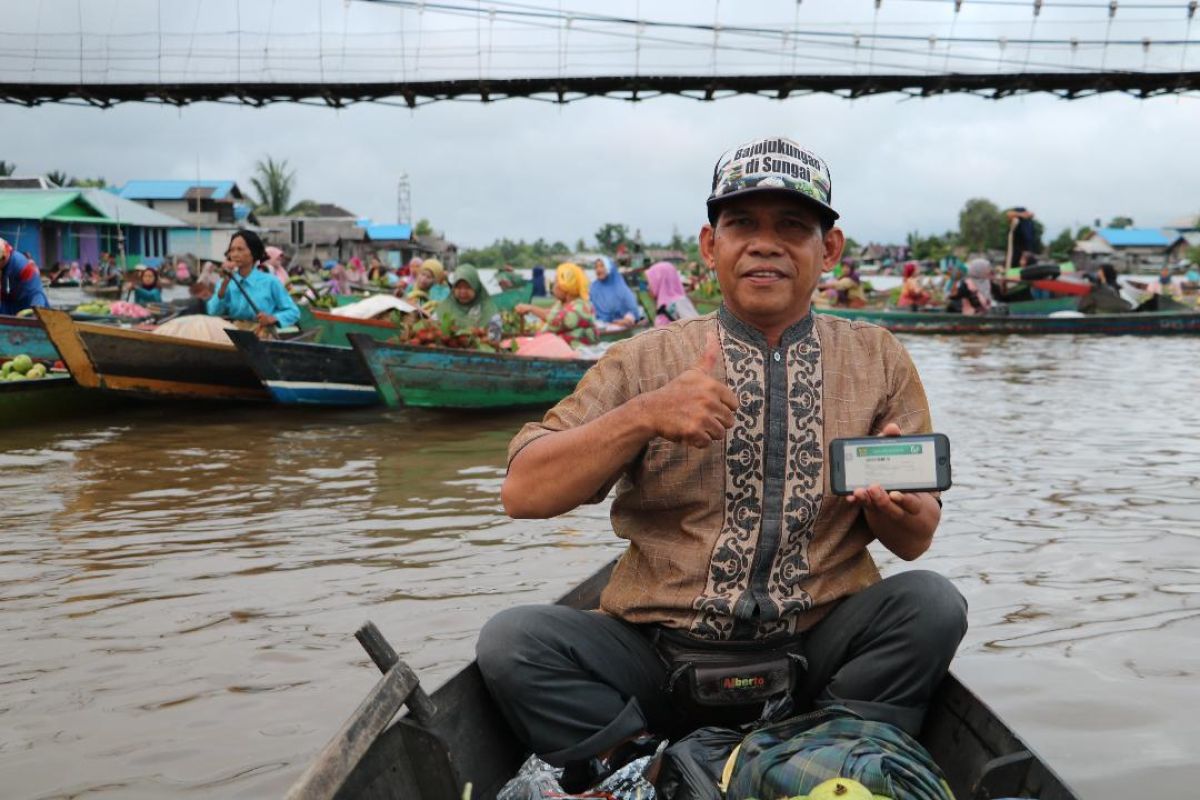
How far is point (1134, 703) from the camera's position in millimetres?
3129

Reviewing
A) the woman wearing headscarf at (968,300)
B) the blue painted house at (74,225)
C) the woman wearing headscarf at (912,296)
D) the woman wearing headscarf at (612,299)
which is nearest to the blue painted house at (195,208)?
the blue painted house at (74,225)

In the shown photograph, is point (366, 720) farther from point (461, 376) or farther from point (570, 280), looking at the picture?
point (570, 280)

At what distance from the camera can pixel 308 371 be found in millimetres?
9211

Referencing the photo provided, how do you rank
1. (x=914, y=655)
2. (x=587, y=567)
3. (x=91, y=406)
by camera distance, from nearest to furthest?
(x=914, y=655)
(x=587, y=567)
(x=91, y=406)

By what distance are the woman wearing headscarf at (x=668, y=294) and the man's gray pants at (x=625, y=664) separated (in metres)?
8.87

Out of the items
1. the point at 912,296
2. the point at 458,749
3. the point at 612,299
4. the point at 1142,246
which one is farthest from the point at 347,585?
the point at 1142,246

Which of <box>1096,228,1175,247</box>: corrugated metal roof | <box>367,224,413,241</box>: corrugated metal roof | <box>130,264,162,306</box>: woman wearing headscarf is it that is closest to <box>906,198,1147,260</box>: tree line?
<box>1096,228,1175,247</box>: corrugated metal roof

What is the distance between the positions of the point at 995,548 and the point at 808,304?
120 inches

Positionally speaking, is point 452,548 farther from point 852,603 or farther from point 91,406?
point 91,406

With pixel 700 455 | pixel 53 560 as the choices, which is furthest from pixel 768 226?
pixel 53 560

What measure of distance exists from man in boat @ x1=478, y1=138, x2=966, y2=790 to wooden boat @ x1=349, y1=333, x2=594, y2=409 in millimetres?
6626

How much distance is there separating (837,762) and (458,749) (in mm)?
681

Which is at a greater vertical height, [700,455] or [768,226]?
[768,226]

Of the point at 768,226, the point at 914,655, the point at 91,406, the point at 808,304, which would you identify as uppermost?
the point at 768,226
